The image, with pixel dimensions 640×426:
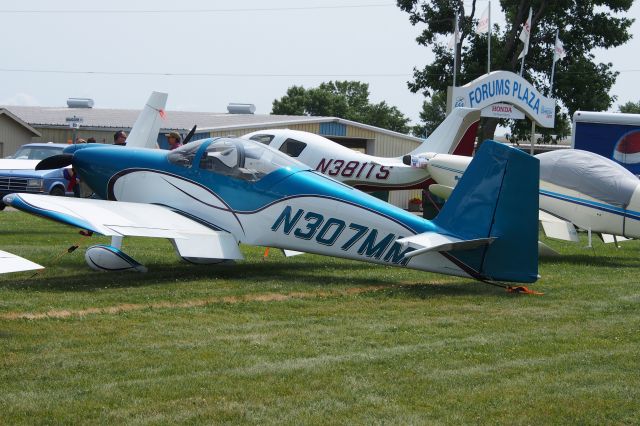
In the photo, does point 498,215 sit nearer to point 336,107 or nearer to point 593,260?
point 593,260

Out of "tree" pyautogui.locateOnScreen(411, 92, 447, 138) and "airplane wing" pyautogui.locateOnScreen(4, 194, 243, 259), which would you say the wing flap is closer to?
"airplane wing" pyautogui.locateOnScreen(4, 194, 243, 259)

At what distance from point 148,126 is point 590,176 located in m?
9.45

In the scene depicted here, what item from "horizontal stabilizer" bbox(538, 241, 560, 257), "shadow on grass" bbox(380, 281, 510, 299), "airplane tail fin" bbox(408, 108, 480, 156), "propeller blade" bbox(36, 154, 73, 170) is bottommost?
"shadow on grass" bbox(380, 281, 510, 299)

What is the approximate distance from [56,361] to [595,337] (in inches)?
177

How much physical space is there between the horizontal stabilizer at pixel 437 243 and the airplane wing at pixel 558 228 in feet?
16.5

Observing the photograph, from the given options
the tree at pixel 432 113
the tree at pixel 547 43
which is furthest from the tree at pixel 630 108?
the tree at pixel 547 43

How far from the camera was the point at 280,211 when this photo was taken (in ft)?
35.8

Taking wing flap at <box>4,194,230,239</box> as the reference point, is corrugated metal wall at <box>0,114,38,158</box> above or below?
above

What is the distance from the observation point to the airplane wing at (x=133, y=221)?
32.5 ft

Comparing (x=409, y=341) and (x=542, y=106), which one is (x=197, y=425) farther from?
(x=542, y=106)

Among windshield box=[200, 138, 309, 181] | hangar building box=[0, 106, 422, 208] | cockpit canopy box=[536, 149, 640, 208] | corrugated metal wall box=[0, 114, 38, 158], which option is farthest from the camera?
corrugated metal wall box=[0, 114, 38, 158]

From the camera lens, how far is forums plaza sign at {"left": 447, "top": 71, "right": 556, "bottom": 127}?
24.7 meters

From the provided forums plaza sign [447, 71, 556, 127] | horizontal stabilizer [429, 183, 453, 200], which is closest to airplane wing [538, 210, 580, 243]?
horizontal stabilizer [429, 183, 453, 200]

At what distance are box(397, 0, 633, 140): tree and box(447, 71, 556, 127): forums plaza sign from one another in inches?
612
